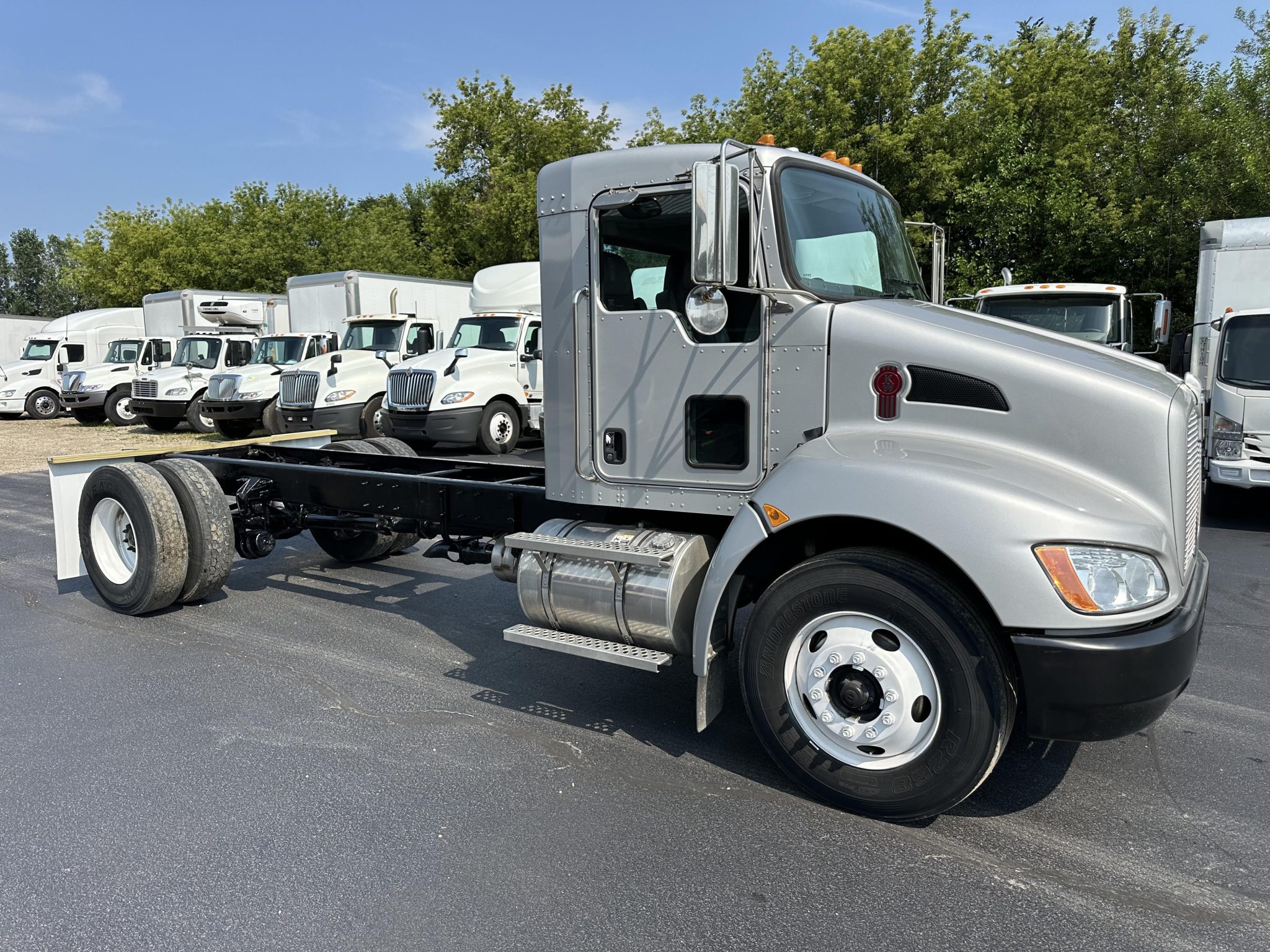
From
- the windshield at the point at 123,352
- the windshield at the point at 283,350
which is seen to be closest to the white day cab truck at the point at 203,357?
the windshield at the point at 283,350

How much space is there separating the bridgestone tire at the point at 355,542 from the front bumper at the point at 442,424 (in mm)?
7318

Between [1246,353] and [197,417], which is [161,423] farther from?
[1246,353]

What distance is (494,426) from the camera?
15414 millimetres

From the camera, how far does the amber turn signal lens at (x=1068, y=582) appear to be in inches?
117

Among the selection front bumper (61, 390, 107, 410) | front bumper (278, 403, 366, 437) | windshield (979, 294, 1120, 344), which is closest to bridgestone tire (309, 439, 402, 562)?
windshield (979, 294, 1120, 344)

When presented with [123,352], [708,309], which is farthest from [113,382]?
[708,309]

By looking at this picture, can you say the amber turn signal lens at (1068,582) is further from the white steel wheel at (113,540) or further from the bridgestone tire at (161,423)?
the bridgestone tire at (161,423)

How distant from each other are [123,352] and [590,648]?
24604 mm

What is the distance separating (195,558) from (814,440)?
4470mm

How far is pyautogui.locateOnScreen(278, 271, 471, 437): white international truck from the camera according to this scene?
17.0 m

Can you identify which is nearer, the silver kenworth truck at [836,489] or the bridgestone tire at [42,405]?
the silver kenworth truck at [836,489]

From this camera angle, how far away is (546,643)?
163 inches

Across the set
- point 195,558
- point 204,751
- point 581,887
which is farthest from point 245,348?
point 581,887

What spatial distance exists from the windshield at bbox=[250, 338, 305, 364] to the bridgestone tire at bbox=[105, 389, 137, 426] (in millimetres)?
5067
